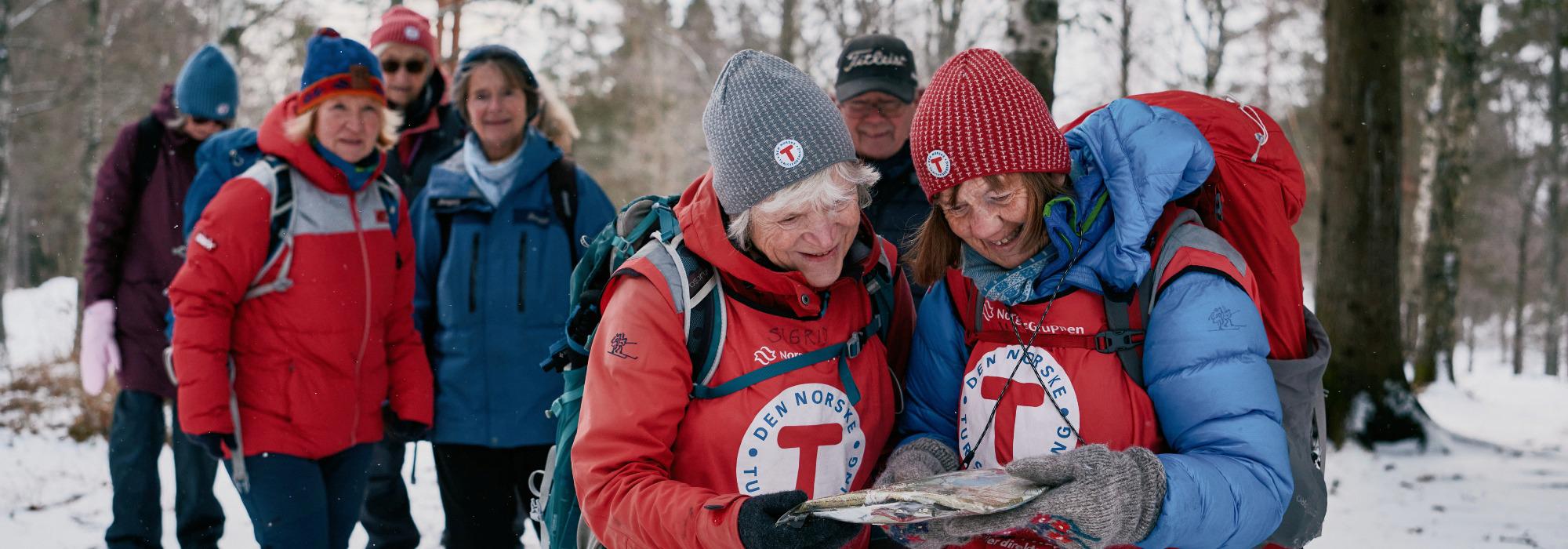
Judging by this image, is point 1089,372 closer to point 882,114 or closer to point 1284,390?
point 1284,390

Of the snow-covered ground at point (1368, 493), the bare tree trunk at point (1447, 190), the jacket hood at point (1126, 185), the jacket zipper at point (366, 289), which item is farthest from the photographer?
the bare tree trunk at point (1447, 190)

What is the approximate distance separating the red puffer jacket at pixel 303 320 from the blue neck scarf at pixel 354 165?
30 millimetres

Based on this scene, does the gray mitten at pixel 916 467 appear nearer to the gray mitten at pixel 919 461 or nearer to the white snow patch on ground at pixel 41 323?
the gray mitten at pixel 919 461

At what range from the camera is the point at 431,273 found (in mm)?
3883

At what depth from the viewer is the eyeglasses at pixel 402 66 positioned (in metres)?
4.94

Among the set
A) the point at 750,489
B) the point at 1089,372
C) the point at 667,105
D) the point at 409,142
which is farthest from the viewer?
the point at 667,105

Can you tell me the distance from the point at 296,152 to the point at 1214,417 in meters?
3.05

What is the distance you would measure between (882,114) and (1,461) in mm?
7030

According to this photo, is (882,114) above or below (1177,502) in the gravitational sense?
above

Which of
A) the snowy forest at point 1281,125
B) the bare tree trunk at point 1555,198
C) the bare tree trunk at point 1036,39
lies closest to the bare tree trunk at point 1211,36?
the snowy forest at point 1281,125

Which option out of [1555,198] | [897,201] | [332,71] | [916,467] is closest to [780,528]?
[916,467]

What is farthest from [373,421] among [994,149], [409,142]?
[994,149]

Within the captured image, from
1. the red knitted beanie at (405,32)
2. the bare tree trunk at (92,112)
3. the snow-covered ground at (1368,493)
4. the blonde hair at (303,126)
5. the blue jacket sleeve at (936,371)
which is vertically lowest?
the snow-covered ground at (1368,493)

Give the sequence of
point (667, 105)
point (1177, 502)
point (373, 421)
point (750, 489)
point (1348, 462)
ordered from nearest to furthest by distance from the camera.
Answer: point (1177, 502), point (750, 489), point (373, 421), point (1348, 462), point (667, 105)
